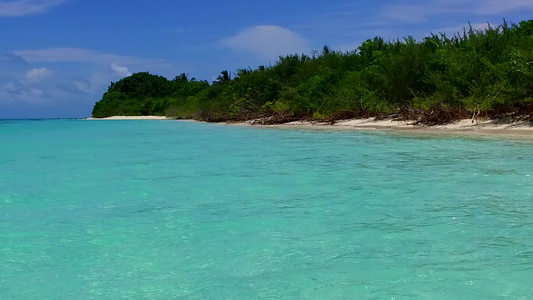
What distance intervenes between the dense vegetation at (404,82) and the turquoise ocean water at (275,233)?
883 centimetres

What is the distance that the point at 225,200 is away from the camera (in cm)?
619

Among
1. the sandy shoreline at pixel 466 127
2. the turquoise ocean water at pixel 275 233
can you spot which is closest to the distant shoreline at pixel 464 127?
the sandy shoreline at pixel 466 127

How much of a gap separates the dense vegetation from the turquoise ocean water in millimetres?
8833

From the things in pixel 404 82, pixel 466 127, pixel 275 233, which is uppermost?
pixel 404 82

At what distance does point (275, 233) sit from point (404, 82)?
65.6ft

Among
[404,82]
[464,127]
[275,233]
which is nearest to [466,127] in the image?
[464,127]

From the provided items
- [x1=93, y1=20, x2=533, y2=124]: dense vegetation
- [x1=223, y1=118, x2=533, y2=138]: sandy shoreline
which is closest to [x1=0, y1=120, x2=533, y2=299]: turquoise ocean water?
[x1=223, y1=118, x2=533, y2=138]: sandy shoreline

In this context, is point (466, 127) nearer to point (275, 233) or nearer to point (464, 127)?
point (464, 127)

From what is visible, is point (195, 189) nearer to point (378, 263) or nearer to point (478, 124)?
point (378, 263)

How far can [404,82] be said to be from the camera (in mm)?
23203

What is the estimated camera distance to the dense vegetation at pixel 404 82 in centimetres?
1684

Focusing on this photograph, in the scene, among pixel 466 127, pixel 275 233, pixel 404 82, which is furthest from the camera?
pixel 404 82

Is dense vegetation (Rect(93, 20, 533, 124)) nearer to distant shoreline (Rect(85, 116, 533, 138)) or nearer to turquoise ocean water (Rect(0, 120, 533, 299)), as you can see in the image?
distant shoreline (Rect(85, 116, 533, 138))

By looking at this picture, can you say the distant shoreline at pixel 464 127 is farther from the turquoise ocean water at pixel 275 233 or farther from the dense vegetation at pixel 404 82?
the turquoise ocean water at pixel 275 233
